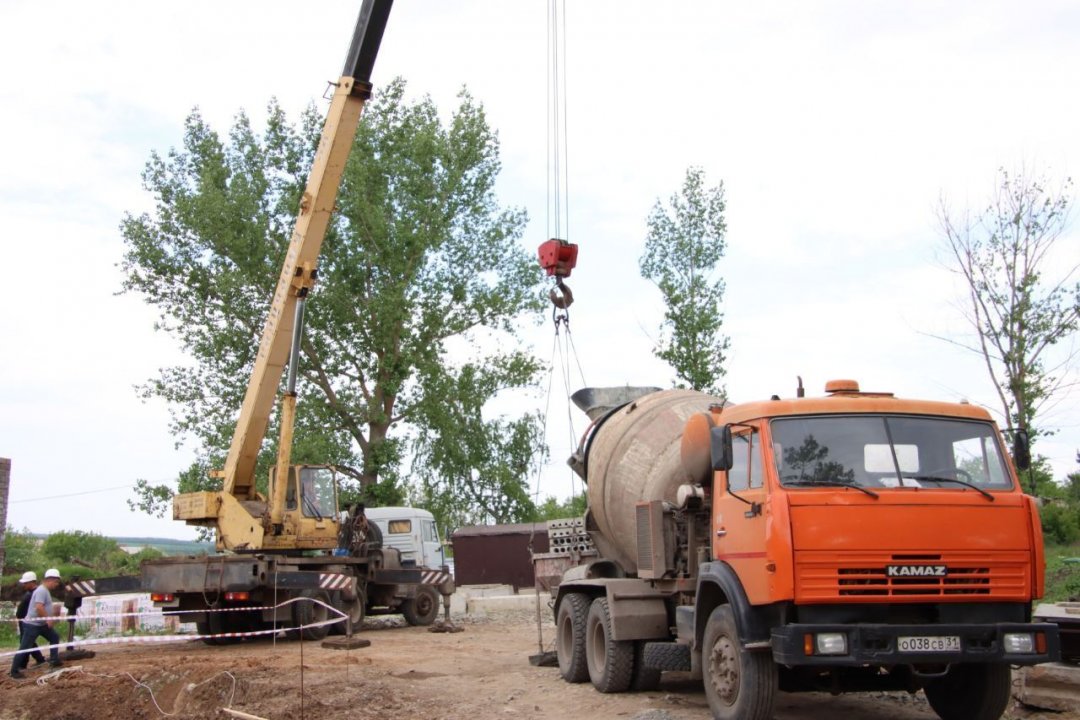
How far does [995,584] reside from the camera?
324 inches

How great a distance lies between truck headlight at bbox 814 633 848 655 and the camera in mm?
7957

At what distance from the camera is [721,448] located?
350 inches

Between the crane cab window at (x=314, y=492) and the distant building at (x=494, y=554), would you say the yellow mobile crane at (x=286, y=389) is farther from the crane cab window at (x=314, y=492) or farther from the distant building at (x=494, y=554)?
the distant building at (x=494, y=554)

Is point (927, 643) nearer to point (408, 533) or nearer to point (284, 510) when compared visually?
point (284, 510)

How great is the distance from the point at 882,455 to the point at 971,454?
785mm

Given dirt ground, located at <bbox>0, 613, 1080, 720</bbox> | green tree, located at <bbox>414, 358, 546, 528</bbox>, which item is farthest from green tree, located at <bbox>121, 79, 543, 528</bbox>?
dirt ground, located at <bbox>0, 613, 1080, 720</bbox>

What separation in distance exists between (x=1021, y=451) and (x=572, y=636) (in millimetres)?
5794

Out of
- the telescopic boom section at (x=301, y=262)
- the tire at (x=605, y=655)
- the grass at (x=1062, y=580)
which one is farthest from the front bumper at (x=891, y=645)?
the telescopic boom section at (x=301, y=262)

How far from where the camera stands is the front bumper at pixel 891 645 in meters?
7.93

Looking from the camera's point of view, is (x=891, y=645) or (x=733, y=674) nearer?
(x=891, y=645)

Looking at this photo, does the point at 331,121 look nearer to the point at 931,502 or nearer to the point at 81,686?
the point at 81,686

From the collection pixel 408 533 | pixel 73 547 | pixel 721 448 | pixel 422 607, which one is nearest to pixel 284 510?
pixel 422 607

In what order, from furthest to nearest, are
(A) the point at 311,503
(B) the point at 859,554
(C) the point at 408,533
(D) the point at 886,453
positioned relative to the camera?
(C) the point at 408,533 < (A) the point at 311,503 < (D) the point at 886,453 < (B) the point at 859,554

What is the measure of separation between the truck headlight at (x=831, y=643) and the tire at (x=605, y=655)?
3765 millimetres
